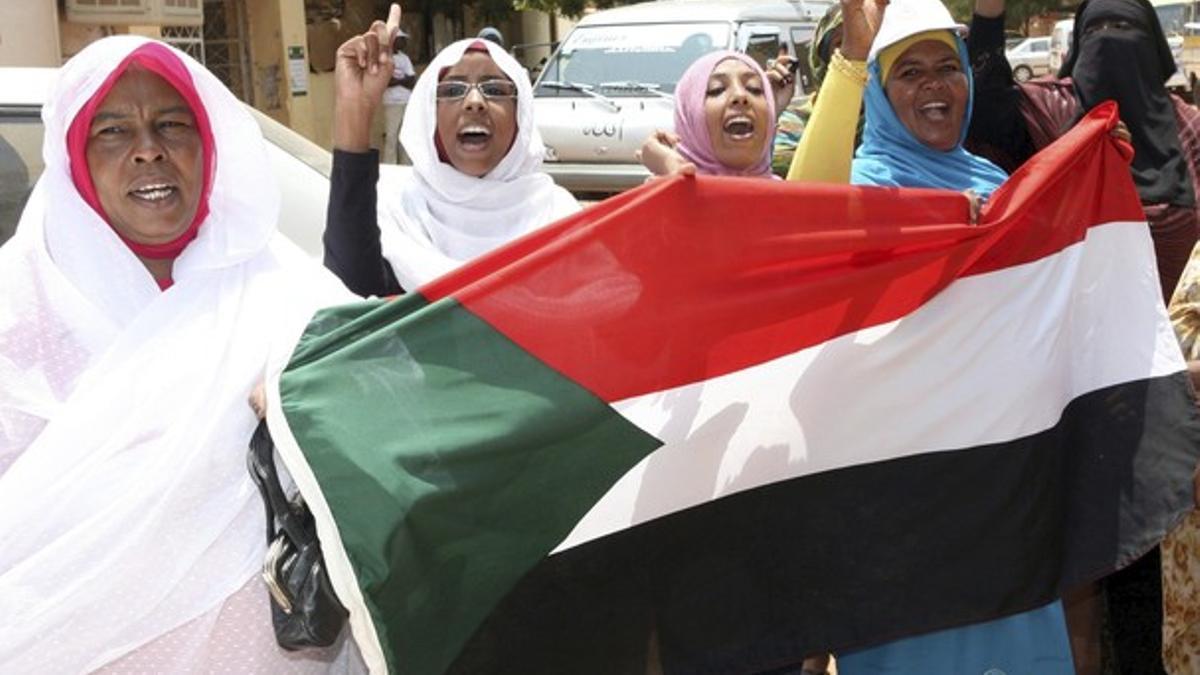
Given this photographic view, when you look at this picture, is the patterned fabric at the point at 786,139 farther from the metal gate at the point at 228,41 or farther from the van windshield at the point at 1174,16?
the van windshield at the point at 1174,16

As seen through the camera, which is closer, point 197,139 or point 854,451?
point 197,139

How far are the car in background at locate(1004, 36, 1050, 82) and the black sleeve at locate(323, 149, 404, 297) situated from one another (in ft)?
92.3

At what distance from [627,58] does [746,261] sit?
9338 mm

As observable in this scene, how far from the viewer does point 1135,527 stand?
288 cm

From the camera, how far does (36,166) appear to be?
12.5 feet

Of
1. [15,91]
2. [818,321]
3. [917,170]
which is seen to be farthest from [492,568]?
[15,91]

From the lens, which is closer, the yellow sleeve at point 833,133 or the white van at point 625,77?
the yellow sleeve at point 833,133

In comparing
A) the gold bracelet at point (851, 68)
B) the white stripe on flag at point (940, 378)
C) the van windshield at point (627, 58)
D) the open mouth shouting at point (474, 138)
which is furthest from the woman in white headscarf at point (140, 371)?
the van windshield at point (627, 58)

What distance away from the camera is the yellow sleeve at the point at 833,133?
311 centimetres

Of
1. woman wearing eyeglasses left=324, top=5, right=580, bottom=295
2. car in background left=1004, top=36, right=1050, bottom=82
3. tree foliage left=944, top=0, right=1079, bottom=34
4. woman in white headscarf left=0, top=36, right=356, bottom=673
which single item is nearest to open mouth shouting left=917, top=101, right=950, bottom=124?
woman wearing eyeglasses left=324, top=5, right=580, bottom=295

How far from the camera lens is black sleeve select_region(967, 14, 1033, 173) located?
377cm

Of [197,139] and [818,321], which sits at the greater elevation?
[197,139]

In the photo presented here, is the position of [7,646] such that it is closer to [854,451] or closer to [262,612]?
[262,612]

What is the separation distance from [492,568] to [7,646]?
2.46 feet
